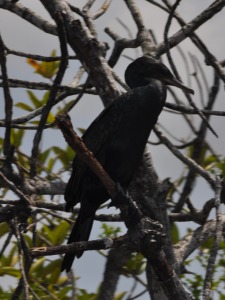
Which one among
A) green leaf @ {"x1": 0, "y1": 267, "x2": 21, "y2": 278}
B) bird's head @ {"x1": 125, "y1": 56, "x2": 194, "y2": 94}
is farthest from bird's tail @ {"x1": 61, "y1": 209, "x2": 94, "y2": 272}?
bird's head @ {"x1": 125, "y1": 56, "x2": 194, "y2": 94}

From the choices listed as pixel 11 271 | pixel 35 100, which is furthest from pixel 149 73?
pixel 11 271

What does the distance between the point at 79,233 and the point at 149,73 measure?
125cm

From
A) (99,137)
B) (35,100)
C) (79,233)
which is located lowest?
(79,233)

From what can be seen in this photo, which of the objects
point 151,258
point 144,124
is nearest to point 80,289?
point 144,124

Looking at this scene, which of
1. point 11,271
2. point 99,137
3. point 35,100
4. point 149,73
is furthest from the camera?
point 35,100

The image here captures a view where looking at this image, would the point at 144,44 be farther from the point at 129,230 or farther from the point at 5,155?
the point at 129,230

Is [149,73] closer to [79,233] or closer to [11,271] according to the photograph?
[79,233]

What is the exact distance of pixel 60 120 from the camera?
4.25m

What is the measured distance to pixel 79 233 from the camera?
5746mm

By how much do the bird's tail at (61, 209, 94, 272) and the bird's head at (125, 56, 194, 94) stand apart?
1.04 m

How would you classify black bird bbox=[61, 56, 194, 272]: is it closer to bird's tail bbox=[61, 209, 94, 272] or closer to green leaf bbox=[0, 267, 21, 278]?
bird's tail bbox=[61, 209, 94, 272]

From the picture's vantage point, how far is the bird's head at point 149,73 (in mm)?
6047

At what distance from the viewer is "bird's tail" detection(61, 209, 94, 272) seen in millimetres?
5492

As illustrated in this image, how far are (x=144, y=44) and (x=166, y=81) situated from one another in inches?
23.6
